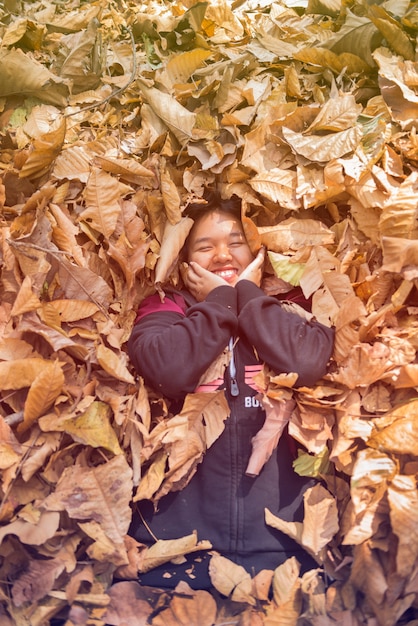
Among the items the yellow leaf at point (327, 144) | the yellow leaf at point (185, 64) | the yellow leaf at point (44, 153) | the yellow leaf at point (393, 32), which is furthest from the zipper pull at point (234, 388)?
the yellow leaf at point (393, 32)

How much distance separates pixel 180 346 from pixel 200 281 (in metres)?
0.26

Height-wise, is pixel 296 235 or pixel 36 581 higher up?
pixel 296 235

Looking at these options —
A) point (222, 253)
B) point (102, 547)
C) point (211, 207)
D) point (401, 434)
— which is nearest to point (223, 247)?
point (222, 253)

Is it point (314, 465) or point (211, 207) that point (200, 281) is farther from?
point (314, 465)

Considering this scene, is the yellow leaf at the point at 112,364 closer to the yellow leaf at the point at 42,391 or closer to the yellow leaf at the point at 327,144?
the yellow leaf at the point at 42,391

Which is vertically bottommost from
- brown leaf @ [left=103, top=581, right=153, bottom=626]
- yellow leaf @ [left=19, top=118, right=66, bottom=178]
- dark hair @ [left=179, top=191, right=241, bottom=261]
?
brown leaf @ [left=103, top=581, right=153, bottom=626]

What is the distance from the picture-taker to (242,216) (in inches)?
58.1

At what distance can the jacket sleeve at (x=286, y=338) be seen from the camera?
127 centimetres

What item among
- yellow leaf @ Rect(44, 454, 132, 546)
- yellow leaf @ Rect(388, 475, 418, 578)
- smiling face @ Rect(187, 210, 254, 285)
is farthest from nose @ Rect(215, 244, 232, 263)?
yellow leaf @ Rect(388, 475, 418, 578)

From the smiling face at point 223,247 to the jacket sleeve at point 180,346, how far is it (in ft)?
0.59

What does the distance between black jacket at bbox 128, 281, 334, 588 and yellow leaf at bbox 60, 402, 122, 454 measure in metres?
0.14

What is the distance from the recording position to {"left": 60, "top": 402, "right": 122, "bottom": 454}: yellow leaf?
45.9 inches

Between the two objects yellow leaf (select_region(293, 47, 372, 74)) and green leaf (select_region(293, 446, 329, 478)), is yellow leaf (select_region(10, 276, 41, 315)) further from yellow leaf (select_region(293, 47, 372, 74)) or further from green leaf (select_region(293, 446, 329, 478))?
yellow leaf (select_region(293, 47, 372, 74))

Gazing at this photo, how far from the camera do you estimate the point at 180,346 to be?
4.29 feet
